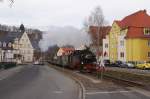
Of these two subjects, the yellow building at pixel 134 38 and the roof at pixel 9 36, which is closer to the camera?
the yellow building at pixel 134 38

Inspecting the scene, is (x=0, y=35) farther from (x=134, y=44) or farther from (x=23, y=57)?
(x=134, y=44)

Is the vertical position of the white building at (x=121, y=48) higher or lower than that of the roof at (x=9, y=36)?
lower

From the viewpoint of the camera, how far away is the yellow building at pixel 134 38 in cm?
9925

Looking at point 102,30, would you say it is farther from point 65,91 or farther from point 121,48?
point 65,91

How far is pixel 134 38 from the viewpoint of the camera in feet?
328

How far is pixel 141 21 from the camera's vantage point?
103 m

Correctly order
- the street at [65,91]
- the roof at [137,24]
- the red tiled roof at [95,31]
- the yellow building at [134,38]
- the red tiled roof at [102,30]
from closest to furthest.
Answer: the street at [65,91]
the yellow building at [134,38]
the roof at [137,24]
the red tiled roof at [102,30]
the red tiled roof at [95,31]

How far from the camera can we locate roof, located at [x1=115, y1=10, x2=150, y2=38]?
100m

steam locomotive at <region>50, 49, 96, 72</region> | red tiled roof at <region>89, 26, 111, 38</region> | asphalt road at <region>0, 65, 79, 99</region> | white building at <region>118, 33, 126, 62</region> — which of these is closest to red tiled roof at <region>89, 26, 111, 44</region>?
red tiled roof at <region>89, 26, 111, 38</region>

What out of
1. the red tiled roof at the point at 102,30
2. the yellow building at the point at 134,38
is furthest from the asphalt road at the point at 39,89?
the red tiled roof at the point at 102,30

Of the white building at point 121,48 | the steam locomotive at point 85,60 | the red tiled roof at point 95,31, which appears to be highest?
the red tiled roof at point 95,31

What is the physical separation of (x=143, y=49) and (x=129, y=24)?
25.1 ft

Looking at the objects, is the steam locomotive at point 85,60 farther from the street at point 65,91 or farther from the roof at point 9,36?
the roof at point 9,36

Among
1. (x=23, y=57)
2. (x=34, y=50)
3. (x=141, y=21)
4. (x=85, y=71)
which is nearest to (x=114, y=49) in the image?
(x=141, y=21)
